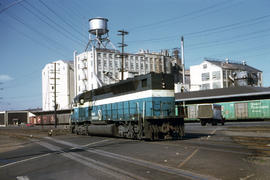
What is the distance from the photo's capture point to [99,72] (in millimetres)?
79188

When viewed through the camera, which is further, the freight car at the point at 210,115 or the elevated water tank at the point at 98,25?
the elevated water tank at the point at 98,25

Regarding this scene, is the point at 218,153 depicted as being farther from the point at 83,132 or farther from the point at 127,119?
the point at 83,132

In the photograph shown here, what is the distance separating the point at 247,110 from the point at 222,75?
3264 cm

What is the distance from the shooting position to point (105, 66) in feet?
264

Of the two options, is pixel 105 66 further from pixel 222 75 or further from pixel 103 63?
pixel 222 75

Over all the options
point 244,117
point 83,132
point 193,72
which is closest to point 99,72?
point 193,72

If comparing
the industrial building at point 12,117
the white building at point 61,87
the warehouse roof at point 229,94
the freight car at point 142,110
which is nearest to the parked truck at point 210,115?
the warehouse roof at point 229,94

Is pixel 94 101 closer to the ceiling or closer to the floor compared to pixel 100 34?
closer to the floor

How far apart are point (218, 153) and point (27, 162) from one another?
804 cm

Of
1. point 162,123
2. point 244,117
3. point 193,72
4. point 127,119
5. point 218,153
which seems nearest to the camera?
point 218,153

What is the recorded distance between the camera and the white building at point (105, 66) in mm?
78562

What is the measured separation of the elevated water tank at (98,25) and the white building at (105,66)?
5.44 metres

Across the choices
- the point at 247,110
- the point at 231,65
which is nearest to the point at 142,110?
the point at 247,110

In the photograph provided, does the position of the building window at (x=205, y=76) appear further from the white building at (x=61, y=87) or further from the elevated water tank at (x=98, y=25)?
the white building at (x=61, y=87)
